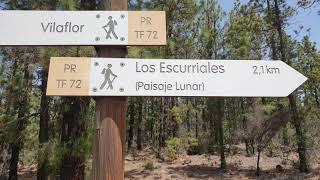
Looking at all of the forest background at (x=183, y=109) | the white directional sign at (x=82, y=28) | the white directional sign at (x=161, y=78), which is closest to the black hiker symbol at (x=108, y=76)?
the white directional sign at (x=161, y=78)

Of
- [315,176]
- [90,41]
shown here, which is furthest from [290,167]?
[90,41]

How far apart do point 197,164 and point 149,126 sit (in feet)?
31.4

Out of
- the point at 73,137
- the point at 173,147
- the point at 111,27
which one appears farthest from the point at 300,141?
the point at 111,27

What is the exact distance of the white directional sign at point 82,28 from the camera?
2812 millimetres

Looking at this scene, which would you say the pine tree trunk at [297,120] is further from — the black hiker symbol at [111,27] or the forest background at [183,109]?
the black hiker symbol at [111,27]

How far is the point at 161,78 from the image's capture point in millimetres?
2717

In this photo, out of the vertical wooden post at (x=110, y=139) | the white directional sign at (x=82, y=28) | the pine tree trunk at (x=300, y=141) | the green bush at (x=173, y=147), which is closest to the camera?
the vertical wooden post at (x=110, y=139)

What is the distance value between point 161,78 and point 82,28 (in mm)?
728

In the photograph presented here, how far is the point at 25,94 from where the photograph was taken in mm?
10641

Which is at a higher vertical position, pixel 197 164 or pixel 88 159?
pixel 88 159

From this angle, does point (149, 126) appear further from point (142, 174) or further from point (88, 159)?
point (88, 159)

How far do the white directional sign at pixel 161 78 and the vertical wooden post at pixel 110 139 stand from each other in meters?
0.10

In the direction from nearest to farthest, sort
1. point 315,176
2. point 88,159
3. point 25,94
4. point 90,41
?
point 90,41
point 88,159
point 25,94
point 315,176

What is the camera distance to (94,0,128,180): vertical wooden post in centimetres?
262
